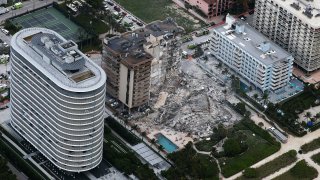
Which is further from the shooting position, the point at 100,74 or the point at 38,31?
the point at 38,31

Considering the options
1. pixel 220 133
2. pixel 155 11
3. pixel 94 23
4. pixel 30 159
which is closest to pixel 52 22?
pixel 94 23

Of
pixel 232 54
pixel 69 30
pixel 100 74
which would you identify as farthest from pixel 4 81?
pixel 232 54

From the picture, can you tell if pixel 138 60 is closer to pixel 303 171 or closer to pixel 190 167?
pixel 190 167

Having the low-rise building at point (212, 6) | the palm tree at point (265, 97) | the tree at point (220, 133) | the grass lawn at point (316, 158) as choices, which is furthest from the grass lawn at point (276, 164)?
the low-rise building at point (212, 6)

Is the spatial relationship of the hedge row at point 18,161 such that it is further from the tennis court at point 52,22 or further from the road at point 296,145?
the road at point 296,145

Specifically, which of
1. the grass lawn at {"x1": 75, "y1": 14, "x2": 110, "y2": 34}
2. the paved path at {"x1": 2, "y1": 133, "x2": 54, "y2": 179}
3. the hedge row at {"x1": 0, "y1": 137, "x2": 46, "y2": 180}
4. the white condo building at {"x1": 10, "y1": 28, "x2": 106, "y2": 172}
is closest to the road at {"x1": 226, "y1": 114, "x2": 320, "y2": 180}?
the white condo building at {"x1": 10, "y1": 28, "x2": 106, "y2": 172}

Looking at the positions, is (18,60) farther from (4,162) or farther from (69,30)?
(69,30)
